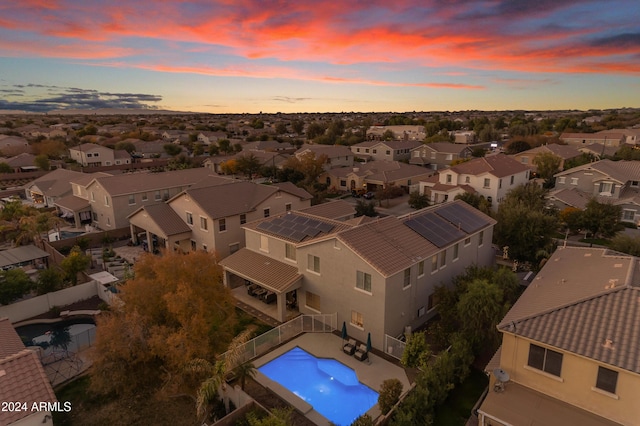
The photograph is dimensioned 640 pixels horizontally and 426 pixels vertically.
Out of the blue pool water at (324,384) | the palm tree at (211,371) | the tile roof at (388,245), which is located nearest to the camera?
the palm tree at (211,371)

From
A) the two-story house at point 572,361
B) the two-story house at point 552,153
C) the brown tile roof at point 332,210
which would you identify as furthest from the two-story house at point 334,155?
the two-story house at point 572,361

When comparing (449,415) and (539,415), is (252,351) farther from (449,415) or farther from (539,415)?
(539,415)

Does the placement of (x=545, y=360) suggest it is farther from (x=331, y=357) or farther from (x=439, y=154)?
(x=439, y=154)

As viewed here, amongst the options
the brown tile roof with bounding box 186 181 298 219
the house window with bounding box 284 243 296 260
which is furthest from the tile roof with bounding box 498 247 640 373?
the brown tile roof with bounding box 186 181 298 219

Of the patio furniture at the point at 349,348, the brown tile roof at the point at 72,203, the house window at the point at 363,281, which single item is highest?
the house window at the point at 363,281

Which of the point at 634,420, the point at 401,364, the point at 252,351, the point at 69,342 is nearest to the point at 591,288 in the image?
the point at 634,420

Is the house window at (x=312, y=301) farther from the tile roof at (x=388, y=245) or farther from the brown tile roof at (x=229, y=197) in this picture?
the brown tile roof at (x=229, y=197)

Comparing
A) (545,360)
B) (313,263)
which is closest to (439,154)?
(313,263)
